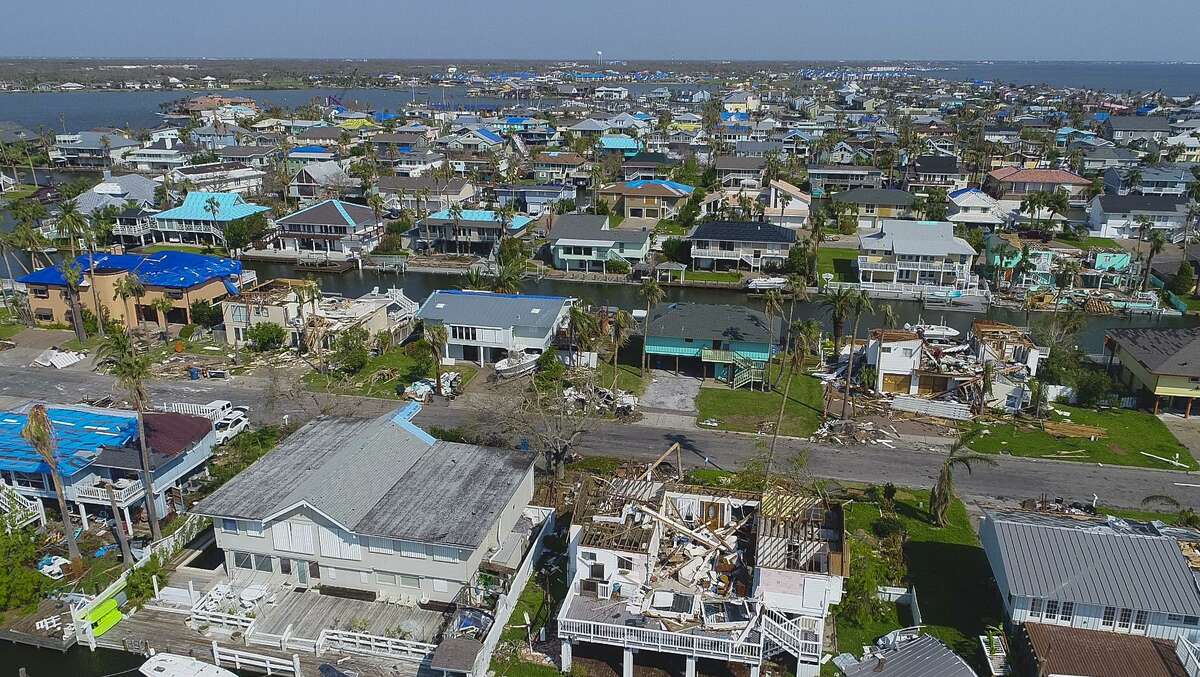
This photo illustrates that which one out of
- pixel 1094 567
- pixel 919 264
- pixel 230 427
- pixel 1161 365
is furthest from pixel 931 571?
pixel 919 264

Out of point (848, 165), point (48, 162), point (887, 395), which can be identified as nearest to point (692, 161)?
point (848, 165)

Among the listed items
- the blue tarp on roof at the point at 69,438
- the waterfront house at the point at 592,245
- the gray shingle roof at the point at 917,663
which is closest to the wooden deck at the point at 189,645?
the blue tarp on roof at the point at 69,438

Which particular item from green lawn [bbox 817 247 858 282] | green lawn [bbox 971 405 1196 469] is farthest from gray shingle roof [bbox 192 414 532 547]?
green lawn [bbox 817 247 858 282]

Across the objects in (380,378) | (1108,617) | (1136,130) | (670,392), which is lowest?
(670,392)

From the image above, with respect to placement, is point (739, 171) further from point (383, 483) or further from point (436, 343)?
point (383, 483)

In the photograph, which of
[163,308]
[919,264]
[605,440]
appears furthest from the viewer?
[919,264]

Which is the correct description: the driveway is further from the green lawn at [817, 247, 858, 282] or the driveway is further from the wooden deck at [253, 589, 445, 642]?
the green lawn at [817, 247, 858, 282]
